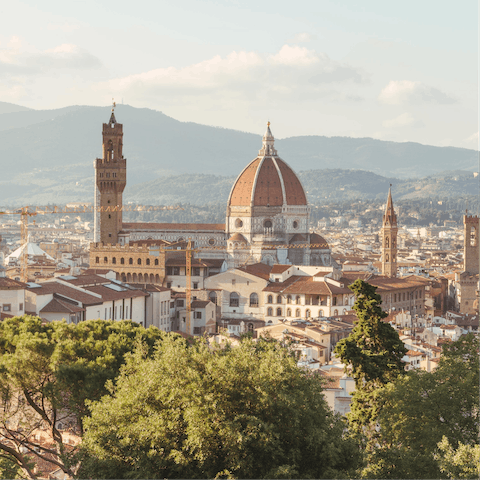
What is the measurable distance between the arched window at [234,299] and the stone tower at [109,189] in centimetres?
1629

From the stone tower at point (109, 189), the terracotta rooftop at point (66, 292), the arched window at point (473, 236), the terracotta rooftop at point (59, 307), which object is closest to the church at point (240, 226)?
the stone tower at point (109, 189)

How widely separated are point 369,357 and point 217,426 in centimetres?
675

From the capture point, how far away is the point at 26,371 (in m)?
24.6

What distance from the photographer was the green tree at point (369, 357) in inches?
875

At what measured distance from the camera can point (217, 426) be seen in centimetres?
1714

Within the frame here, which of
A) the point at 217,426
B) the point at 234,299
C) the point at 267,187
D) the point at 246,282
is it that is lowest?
the point at 234,299

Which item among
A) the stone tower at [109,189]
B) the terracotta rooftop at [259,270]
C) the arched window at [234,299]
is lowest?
the arched window at [234,299]

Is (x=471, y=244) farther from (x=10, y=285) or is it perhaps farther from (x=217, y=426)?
(x=217, y=426)

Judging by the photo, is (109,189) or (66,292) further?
(109,189)

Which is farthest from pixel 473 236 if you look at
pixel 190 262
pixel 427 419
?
pixel 427 419

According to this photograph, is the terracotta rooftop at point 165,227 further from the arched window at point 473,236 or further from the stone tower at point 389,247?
the arched window at point 473,236

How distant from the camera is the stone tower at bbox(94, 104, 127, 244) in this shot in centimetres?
7994

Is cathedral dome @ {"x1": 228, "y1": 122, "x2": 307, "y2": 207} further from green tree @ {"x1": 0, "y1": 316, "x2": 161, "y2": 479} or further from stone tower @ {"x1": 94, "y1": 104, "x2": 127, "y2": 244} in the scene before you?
green tree @ {"x1": 0, "y1": 316, "x2": 161, "y2": 479}

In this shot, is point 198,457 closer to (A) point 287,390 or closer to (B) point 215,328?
(A) point 287,390
